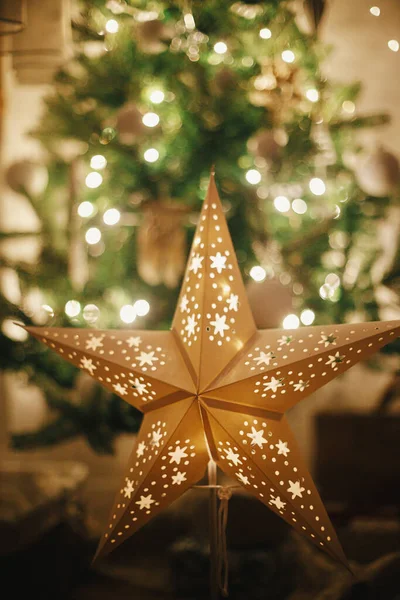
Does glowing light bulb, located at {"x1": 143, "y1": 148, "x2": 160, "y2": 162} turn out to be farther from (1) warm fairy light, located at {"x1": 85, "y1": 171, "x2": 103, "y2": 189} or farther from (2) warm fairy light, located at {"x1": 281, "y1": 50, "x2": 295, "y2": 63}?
(2) warm fairy light, located at {"x1": 281, "y1": 50, "x2": 295, "y2": 63}

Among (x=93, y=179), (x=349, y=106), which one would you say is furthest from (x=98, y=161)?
(x=349, y=106)

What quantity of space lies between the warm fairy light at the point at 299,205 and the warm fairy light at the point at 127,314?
1.95 feet

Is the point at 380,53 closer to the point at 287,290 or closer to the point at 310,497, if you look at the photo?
the point at 287,290

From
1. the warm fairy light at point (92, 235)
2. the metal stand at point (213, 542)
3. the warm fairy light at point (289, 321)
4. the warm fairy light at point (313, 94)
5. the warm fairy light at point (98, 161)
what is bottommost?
the metal stand at point (213, 542)

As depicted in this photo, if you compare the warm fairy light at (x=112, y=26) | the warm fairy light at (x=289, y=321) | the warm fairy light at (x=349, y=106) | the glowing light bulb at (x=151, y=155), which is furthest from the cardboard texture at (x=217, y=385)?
the warm fairy light at (x=349, y=106)

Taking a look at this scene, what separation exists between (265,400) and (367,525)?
100cm

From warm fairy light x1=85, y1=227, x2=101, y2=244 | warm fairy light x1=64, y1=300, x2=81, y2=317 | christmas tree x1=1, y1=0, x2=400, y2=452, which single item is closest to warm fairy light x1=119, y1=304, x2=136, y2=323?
christmas tree x1=1, y1=0, x2=400, y2=452

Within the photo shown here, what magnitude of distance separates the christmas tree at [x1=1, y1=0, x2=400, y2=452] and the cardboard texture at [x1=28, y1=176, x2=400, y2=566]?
0.51 metres

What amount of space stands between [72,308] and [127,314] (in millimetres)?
145

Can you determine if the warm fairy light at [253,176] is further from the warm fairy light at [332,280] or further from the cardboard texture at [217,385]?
the cardboard texture at [217,385]

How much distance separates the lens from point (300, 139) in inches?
54.6

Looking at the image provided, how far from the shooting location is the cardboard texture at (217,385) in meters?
0.72

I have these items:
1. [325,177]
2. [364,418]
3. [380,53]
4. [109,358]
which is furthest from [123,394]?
[380,53]

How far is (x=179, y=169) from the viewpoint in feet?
4.70
